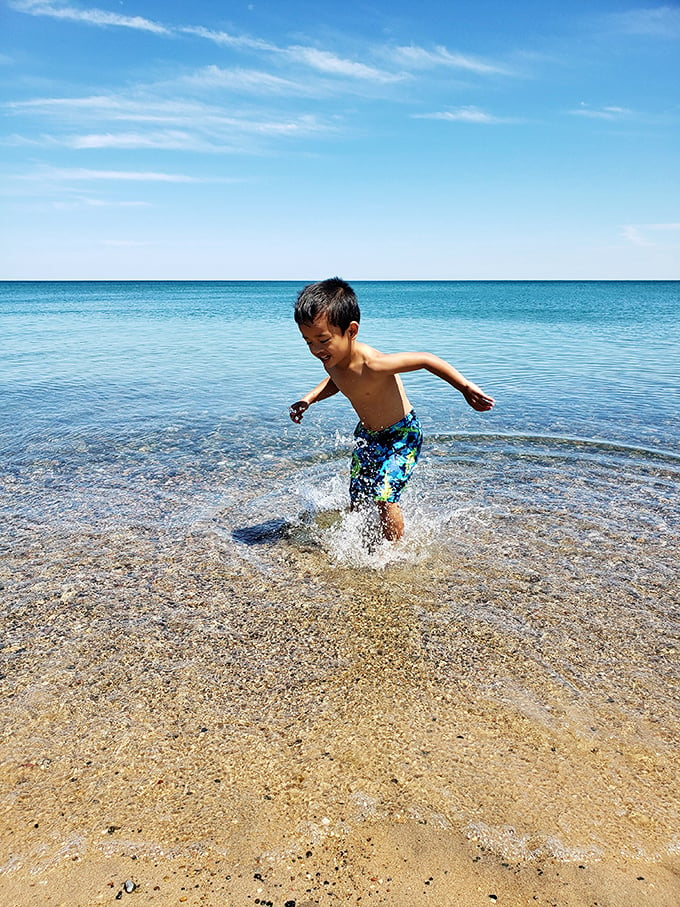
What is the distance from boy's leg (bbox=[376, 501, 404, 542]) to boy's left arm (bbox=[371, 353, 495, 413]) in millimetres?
989

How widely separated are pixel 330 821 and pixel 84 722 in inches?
49.0

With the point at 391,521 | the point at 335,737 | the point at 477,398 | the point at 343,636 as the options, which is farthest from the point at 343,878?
the point at 477,398

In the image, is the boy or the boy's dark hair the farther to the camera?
the boy

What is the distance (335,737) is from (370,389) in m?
2.65

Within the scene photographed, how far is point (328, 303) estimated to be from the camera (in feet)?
14.3

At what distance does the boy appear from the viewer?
4.43m

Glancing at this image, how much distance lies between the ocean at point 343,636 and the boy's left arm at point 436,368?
1135 millimetres

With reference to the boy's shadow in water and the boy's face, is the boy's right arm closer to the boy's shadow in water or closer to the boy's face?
the boy's face

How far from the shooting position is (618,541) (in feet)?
16.8

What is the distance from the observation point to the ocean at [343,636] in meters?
2.56

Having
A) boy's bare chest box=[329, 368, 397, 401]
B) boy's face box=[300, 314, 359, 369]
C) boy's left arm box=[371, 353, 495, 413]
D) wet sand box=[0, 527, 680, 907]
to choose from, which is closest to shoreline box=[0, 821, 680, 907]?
wet sand box=[0, 527, 680, 907]

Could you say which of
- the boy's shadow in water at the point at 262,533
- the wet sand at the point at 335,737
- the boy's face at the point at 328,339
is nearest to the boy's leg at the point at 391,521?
the wet sand at the point at 335,737

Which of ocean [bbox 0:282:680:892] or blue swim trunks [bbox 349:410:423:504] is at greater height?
blue swim trunks [bbox 349:410:423:504]

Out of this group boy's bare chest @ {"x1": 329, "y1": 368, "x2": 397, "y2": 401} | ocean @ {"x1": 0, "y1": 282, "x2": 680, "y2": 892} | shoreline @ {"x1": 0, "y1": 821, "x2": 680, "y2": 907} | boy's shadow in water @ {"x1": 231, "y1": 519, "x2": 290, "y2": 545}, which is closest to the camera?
shoreline @ {"x1": 0, "y1": 821, "x2": 680, "y2": 907}
